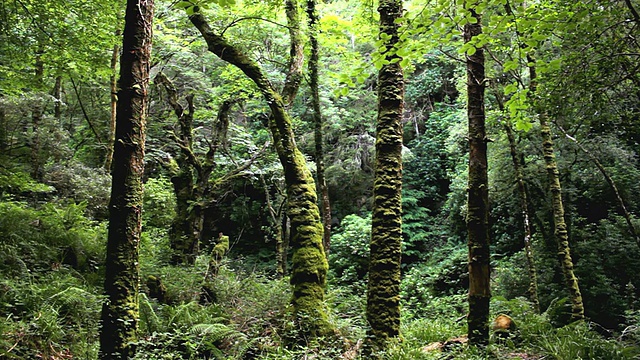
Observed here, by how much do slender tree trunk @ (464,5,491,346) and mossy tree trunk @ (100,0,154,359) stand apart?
3.85m

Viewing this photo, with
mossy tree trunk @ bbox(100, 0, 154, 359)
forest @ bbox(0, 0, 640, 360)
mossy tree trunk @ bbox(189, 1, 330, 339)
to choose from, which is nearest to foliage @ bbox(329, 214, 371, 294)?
forest @ bbox(0, 0, 640, 360)

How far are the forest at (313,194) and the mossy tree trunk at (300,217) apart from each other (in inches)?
1.4

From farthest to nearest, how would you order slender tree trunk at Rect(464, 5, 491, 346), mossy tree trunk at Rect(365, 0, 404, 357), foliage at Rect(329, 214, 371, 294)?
foliage at Rect(329, 214, 371, 294) → slender tree trunk at Rect(464, 5, 491, 346) → mossy tree trunk at Rect(365, 0, 404, 357)

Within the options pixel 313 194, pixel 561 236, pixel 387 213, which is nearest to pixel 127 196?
pixel 387 213

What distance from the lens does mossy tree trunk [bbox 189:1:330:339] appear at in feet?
19.6

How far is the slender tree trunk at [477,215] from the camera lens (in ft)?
16.5

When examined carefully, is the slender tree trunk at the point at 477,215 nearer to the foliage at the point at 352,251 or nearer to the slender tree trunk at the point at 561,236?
the slender tree trunk at the point at 561,236

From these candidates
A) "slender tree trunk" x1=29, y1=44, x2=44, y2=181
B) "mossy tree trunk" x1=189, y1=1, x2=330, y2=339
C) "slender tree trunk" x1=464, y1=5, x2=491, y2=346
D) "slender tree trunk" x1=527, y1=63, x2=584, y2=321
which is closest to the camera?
"slender tree trunk" x1=464, y1=5, x2=491, y2=346

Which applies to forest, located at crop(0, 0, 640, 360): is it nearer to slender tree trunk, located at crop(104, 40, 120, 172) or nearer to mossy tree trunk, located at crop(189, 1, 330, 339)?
mossy tree trunk, located at crop(189, 1, 330, 339)

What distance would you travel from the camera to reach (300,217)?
6781 mm

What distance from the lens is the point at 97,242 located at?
318 inches

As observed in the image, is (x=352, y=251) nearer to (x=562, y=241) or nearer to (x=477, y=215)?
(x=562, y=241)

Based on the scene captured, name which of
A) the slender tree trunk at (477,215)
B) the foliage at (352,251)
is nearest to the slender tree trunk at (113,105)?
the slender tree trunk at (477,215)

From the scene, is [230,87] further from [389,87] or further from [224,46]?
[389,87]
